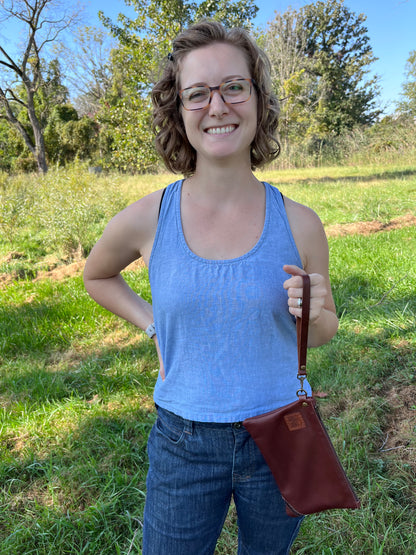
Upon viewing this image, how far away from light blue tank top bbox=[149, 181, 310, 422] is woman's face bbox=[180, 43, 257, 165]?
0.76ft

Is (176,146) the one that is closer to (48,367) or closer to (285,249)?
(285,249)

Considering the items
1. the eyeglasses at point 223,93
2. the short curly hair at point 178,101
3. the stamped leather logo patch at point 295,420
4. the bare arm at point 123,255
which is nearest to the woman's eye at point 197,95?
the eyeglasses at point 223,93

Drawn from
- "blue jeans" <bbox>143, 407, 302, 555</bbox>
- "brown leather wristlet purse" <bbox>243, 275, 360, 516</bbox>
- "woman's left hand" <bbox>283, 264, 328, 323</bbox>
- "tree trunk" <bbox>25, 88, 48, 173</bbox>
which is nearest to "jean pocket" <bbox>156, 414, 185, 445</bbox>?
"blue jeans" <bbox>143, 407, 302, 555</bbox>

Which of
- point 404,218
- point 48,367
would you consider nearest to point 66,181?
point 48,367

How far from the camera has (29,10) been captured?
18.3m

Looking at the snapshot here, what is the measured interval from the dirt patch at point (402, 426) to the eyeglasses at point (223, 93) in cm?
210

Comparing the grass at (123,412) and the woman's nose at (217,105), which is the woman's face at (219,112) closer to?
the woman's nose at (217,105)

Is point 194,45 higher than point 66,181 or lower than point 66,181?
higher

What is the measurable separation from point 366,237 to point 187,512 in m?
5.76

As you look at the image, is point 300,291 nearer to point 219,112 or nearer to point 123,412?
point 219,112

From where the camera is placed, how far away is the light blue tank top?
1.12 m

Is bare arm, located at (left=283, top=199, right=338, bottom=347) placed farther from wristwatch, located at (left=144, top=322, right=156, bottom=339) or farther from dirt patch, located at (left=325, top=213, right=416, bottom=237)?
dirt patch, located at (left=325, top=213, right=416, bottom=237)

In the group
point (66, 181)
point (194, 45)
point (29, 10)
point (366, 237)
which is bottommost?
point (366, 237)

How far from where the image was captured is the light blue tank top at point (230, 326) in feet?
3.69
